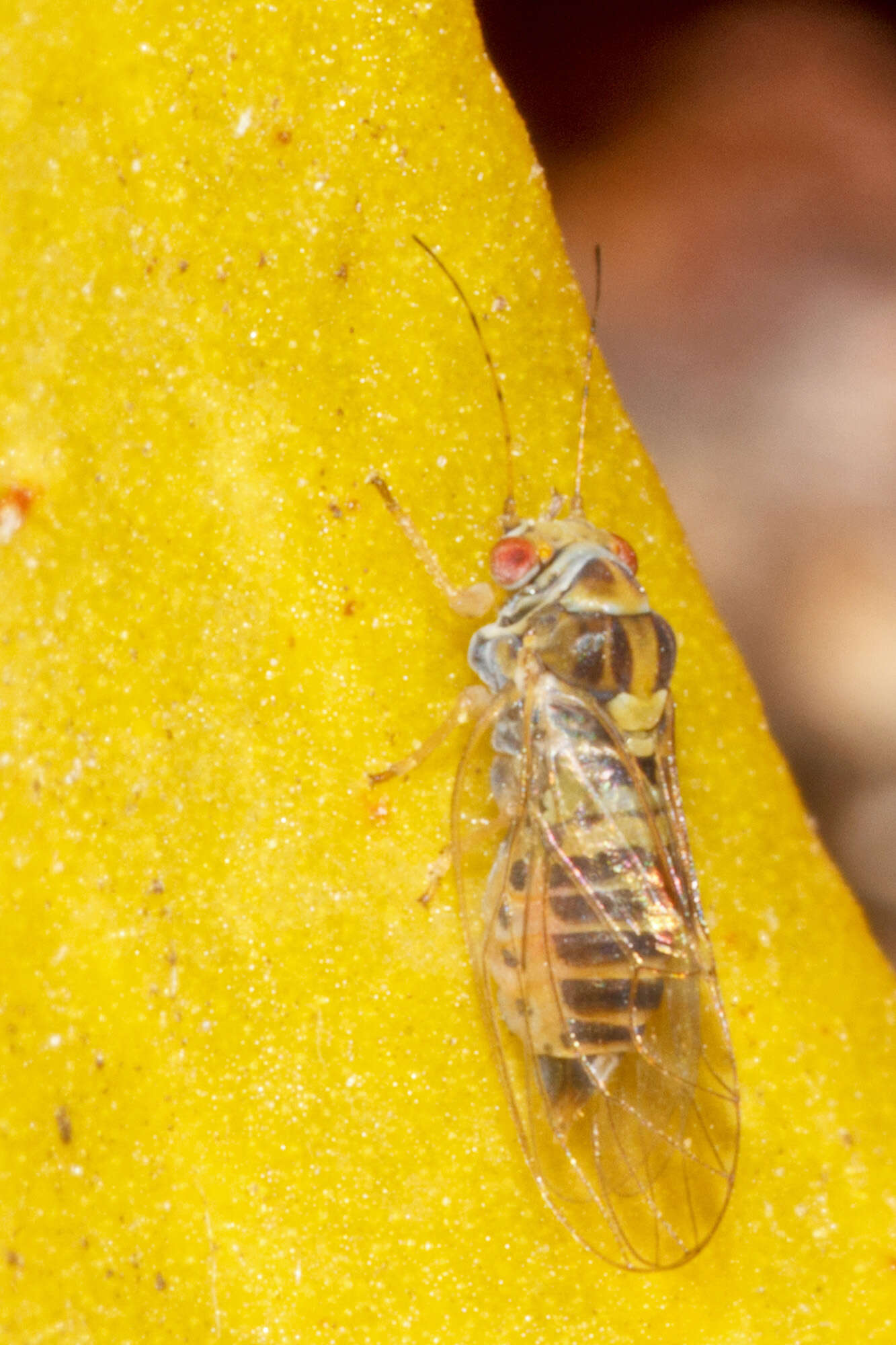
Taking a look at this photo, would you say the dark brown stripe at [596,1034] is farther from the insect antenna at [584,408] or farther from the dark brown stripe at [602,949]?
the insect antenna at [584,408]

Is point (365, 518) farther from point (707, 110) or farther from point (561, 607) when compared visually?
point (707, 110)

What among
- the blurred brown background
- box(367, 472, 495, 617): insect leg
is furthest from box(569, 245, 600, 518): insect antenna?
the blurred brown background

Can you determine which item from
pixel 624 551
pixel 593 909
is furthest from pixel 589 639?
pixel 593 909

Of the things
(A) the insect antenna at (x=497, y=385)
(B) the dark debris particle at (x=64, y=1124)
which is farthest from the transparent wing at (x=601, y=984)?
(B) the dark debris particle at (x=64, y=1124)

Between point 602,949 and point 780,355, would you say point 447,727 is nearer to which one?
point 602,949

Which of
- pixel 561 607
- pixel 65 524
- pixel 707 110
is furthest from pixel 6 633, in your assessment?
pixel 707 110

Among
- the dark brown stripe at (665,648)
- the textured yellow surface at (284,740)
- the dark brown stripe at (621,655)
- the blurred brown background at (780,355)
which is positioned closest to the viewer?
the textured yellow surface at (284,740)

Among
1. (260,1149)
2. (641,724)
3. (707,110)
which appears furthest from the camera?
(707,110)
